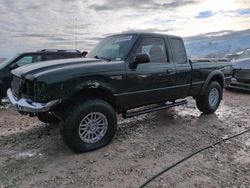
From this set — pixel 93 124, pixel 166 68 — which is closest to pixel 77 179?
pixel 93 124

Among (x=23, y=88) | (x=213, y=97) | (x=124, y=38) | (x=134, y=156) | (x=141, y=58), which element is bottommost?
(x=134, y=156)

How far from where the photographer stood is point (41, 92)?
3.98 meters

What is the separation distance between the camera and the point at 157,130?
5605mm

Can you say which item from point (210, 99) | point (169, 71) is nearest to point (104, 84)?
point (169, 71)

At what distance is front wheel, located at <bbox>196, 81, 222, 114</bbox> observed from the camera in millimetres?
6738

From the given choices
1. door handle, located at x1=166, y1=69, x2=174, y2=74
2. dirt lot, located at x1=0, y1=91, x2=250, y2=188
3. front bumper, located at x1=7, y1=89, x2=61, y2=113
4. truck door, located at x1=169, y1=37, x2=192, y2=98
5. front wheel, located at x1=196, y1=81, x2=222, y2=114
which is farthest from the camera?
front wheel, located at x1=196, y1=81, x2=222, y2=114

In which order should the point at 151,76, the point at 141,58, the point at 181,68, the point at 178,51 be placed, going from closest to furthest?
the point at 141,58 → the point at 151,76 → the point at 181,68 → the point at 178,51

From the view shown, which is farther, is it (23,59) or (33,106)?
(23,59)

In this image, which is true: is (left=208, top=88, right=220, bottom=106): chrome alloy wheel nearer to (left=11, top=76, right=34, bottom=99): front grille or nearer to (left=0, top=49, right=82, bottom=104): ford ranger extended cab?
(left=11, top=76, right=34, bottom=99): front grille

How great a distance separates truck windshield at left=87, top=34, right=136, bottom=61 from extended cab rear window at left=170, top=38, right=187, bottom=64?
3.69 ft

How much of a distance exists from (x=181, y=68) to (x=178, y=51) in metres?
0.41

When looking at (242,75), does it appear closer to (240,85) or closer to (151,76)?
(240,85)

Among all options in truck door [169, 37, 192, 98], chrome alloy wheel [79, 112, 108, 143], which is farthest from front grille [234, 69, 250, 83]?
chrome alloy wheel [79, 112, 108, 143]

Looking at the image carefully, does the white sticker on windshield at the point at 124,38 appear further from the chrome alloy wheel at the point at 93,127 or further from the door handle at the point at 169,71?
the chrome alloy wheel at the point at 93,127
